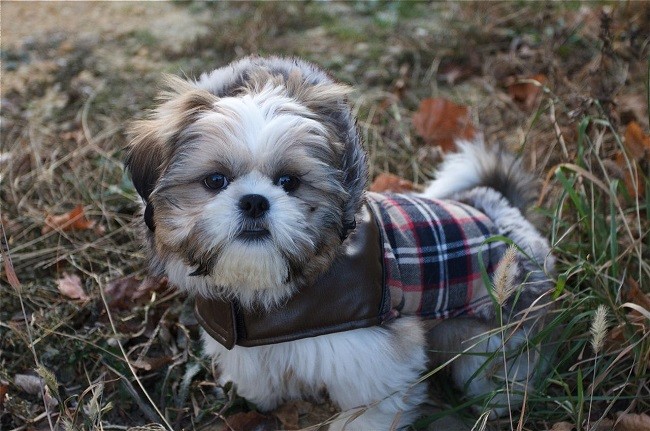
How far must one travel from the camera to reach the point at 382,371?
267 centimetres

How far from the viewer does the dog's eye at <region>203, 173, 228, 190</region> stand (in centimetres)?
231

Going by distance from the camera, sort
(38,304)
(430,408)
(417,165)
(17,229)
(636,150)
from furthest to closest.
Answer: (417,165) → (17,229) → (636,150) → (38,304) → (430,408)

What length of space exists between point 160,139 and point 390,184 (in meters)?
2.04

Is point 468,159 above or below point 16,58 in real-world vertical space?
above

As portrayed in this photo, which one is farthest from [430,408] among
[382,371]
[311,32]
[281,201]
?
[311,32]

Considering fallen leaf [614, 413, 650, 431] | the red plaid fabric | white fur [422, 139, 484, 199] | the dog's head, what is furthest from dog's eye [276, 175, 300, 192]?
fallen leaf [614, 413, 650, 431]

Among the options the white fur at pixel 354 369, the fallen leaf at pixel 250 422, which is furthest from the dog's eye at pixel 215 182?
the fallen leaf at pixel 250 422

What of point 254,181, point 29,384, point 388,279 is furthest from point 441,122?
point 29,384

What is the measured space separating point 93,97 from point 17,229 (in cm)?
153

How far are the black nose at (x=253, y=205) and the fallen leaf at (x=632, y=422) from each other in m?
1.60

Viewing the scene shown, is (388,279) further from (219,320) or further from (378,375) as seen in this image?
(219,320)

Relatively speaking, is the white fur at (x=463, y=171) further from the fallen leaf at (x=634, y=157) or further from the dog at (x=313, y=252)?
→ the fallen leaf at (x=634, y=157)

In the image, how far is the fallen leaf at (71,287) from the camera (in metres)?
3.54

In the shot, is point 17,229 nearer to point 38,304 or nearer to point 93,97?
point 38,304
